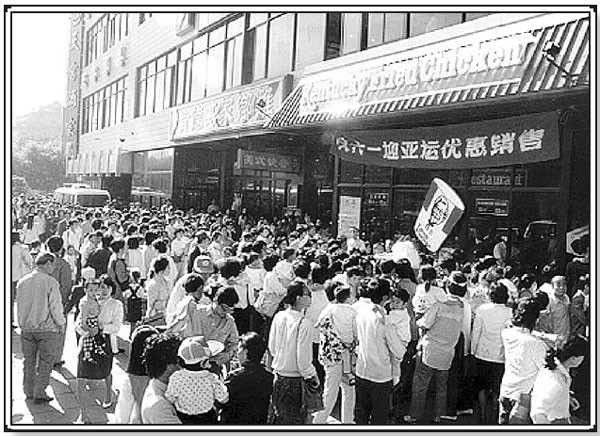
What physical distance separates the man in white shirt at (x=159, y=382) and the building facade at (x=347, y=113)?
11.4ft

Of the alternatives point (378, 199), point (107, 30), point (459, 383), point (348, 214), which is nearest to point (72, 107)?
point (107, 30)

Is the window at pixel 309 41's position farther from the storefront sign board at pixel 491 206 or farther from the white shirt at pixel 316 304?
the white shirt at pixel 316 304

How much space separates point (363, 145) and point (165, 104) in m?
8.15

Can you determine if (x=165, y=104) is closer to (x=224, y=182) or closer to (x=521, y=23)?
(x=224, y=182)

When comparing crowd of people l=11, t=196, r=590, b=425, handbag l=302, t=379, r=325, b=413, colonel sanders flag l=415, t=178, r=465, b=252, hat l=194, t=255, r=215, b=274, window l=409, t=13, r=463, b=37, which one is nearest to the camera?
crowd of people l=11, t=196, r=590, b=425

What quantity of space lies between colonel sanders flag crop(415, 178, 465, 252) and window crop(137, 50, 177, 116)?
30.0 ft

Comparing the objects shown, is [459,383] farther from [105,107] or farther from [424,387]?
[105,107]

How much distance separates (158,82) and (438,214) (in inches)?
393

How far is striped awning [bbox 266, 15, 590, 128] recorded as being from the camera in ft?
18.3

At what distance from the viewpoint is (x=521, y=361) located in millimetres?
3873

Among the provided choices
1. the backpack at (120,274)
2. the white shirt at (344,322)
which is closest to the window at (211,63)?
the backpack at (120,274)

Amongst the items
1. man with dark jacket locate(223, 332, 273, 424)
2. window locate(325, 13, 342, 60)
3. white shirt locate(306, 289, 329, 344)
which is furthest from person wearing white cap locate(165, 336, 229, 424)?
window locate(325, 13, 342, 60)

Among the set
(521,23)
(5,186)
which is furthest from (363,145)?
(5,186)

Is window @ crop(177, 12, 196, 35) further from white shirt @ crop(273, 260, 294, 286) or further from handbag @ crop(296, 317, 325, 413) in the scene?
handbag @ crop(296, 317, 325, 413)
